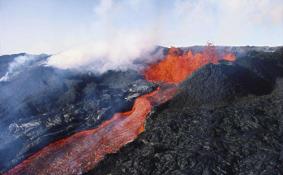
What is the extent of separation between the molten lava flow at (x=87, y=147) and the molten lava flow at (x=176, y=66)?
13230 millimetres

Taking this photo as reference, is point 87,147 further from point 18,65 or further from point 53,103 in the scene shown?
point 18,65

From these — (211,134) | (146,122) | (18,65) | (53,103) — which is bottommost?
(53,103)

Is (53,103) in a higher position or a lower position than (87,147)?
higher

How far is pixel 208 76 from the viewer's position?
105 ft

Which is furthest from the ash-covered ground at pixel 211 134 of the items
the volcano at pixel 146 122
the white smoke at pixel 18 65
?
the white smoke at pixel 18 65

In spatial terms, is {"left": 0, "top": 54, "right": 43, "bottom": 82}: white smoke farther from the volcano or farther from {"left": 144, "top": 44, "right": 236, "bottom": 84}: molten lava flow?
{"left": 144, "top": 44, "right": 236, "bottom": 84}: molten lava flow

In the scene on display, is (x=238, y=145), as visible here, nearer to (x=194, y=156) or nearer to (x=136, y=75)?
(x=194, y=156)

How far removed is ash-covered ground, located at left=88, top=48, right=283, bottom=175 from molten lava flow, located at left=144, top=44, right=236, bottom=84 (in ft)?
38.6

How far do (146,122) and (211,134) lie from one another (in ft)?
19.0

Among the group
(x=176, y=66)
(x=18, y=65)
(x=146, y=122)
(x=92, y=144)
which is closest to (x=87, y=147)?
(x=92, y=144)

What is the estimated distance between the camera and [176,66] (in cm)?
5000

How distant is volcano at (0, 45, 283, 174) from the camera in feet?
68.1

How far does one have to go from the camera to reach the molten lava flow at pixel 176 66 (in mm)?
45906

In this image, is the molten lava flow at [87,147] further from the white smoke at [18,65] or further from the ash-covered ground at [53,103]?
the white smoke at [18,65]
